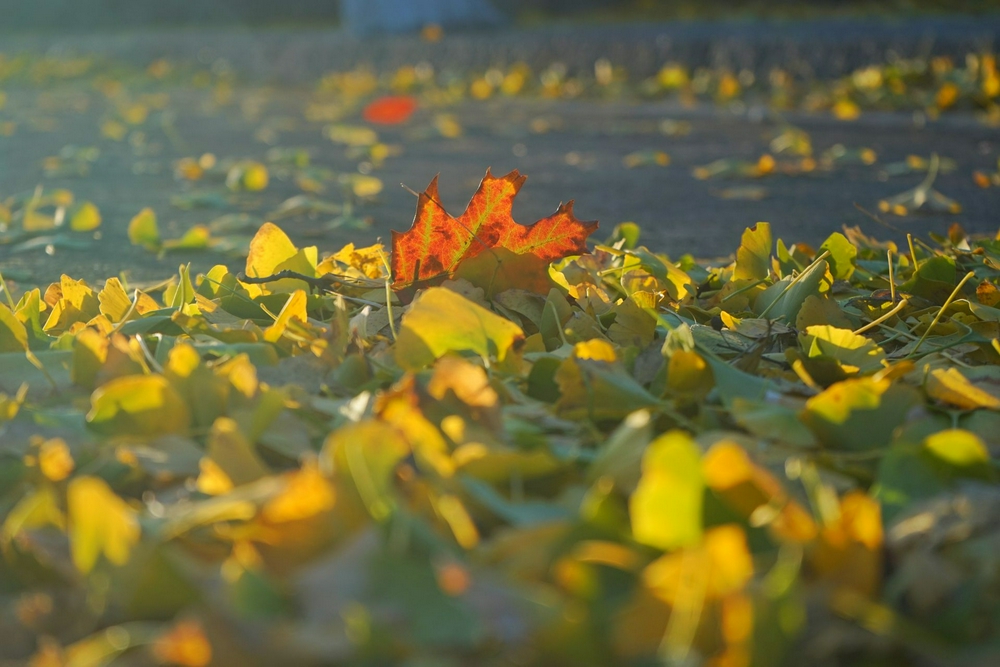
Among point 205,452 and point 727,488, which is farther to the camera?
point 205,452

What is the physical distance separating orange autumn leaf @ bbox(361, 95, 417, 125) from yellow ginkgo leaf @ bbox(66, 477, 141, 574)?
210 inches

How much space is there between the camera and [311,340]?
3.59 feet

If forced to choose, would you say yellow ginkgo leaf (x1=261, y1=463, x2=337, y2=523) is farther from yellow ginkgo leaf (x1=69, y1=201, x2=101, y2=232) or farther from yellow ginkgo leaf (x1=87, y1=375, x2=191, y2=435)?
yellow ginkgo leaf (x1=69, y1=201, x2=101, y2=232)

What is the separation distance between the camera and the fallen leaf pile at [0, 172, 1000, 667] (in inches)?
22.8

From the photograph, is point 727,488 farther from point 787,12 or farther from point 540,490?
point 787,12

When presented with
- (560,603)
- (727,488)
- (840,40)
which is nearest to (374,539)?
(560,603)

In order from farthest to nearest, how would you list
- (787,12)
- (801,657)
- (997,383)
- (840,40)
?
1. (787,12)
2. (840,40)
3. (997,383)
4. (801,657)

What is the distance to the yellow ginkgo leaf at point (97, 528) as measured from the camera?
23.6 inches

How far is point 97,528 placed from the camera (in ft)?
2.01

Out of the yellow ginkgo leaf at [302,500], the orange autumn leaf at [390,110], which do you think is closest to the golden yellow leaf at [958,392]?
the yellow ginkgo leaf at [302,500]

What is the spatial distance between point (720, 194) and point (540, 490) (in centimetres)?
243

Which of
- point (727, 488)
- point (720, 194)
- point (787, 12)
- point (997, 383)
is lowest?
point (787, 12)

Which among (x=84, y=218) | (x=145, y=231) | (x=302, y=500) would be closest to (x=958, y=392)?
(x=302, y=500)

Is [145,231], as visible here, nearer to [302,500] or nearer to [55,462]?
[55,462]
